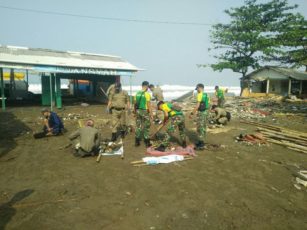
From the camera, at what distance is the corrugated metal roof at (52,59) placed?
18406mm

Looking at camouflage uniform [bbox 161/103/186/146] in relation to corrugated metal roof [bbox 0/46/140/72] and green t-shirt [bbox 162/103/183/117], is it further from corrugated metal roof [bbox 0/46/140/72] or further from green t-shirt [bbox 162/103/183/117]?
corrugated metal roof [bbox 0/46/140/72]

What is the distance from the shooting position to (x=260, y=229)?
3926mm

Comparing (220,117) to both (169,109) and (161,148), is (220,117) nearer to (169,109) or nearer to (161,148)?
(169,109)

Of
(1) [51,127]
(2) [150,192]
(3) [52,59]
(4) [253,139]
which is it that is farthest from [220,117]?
(3) [52,59]

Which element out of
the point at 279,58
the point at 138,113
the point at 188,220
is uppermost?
the point at 279,58

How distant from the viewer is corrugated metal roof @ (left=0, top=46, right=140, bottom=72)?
18.4m

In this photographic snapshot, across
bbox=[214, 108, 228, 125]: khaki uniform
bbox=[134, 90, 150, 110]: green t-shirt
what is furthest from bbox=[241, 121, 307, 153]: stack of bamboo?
bbox=[134, 90, 150, 110]: green t-shirt

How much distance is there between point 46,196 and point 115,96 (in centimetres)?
524

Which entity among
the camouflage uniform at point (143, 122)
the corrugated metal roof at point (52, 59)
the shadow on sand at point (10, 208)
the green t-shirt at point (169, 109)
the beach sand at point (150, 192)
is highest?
the corrugated metal roof at point (52, 59)

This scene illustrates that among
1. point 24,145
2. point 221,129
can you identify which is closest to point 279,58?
point 221,129

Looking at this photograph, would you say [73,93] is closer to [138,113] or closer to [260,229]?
[138,113]

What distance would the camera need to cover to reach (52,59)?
20.6 meters

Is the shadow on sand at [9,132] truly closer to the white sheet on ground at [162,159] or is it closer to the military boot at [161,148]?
the white sheet on ground at [162,159]

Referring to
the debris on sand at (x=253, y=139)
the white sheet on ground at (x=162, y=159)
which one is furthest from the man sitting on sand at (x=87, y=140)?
the debris on sand at (x=253, y=139)
